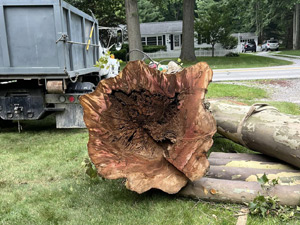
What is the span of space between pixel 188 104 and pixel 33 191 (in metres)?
2.00

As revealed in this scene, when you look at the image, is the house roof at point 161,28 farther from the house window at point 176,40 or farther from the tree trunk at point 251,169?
the tree trunk at point 251,169

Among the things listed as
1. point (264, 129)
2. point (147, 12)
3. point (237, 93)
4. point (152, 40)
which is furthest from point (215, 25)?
point (264, 129)

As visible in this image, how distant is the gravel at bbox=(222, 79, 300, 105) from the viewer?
9.04 m

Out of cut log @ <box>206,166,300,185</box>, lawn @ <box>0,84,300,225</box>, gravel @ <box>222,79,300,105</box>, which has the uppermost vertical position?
cut log @ <box>206,166,300,185</box>

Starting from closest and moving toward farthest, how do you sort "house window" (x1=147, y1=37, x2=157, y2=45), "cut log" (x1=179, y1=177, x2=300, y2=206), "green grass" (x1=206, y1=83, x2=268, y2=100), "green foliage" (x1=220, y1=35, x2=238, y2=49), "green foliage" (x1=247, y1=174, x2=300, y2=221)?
"green foliage" (x1=247, y1=174, x2=300, y2=221)
"cut log" (x1=179, y1=177, x2=300, y2=206)
"green grass" (x1=206, y1=83, x2=268, y2=100)
"green foliage" (x1=220, y1=35, x2=238, y2=49)
"house window" (x1=147, y1=37, x2=157, y2=45)

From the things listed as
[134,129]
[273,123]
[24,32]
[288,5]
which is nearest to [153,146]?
[134,129]

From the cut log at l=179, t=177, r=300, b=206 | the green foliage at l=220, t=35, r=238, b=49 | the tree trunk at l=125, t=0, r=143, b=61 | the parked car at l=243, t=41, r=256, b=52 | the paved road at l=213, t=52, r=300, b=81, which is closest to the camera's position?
the cut log at l=179, t=177, r=300, b=206

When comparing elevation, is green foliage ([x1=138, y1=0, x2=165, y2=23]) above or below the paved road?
above

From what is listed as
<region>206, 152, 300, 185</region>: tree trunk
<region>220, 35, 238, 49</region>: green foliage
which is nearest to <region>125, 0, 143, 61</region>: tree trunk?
<region>206, 152, 300, 185</region>: tree trunk

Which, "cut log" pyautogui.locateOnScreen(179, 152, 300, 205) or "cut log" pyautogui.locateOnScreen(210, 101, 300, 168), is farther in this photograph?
"cut log" pyautogui.locateOnScreen(210, 101, 300, 168)

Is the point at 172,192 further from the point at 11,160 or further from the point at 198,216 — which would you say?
the point at 11,160

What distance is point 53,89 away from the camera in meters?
5.13

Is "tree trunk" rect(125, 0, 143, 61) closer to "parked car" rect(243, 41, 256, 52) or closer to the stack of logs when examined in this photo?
the stack of logs

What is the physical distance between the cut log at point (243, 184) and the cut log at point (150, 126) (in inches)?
11.0
